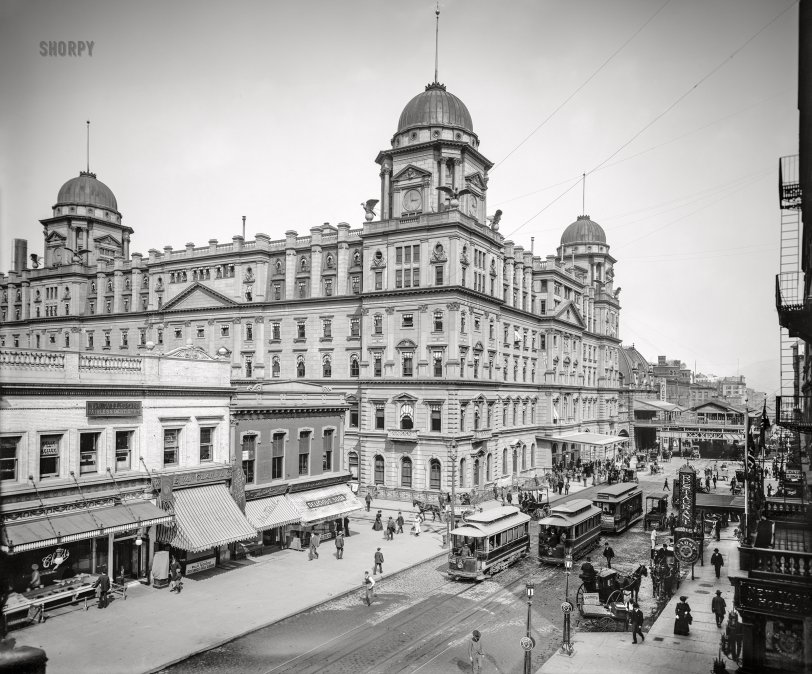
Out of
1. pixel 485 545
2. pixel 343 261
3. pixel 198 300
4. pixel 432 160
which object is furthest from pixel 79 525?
pixel 198 300

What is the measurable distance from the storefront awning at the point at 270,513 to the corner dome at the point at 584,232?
7548 centimetres

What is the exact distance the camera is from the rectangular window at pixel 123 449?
29.4 m

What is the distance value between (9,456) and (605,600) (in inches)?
971

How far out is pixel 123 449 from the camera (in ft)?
97.2

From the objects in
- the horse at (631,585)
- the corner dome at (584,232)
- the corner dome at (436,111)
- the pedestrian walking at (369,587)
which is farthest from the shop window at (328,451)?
the corner dome at (584,232)

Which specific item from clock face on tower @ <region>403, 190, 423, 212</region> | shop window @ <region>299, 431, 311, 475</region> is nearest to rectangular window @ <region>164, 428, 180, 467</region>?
shop window @ <region>299, 431, 311, 475</region>

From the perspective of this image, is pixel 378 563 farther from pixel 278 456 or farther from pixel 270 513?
pixel 278 456

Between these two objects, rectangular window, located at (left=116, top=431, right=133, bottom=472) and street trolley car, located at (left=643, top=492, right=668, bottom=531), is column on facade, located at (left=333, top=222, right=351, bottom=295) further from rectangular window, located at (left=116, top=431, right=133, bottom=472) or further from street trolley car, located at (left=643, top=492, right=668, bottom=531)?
rectangular window, located at (left=116, top=431, right=133, bottom=472)

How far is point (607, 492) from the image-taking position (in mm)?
41750

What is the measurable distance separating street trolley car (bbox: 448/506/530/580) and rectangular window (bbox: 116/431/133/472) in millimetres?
15703

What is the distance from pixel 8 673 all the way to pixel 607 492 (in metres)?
38.1

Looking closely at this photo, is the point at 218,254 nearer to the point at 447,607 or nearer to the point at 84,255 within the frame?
the point at 84,255

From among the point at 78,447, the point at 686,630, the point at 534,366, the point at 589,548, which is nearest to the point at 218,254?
the point at 534,366

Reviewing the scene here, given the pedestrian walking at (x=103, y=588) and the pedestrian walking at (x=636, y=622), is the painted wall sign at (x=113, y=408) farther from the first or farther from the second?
the pedestrian walking at (x=636, y=622)
